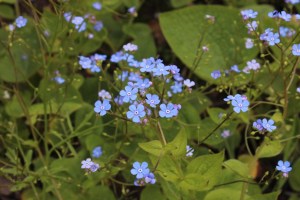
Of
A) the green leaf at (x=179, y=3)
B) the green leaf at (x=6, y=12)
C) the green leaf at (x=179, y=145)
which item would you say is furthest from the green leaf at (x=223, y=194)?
the green leaf at (x=6, y=12)

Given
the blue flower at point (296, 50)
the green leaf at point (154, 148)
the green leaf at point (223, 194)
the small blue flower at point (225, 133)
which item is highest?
the blue flower at point (296, 50)

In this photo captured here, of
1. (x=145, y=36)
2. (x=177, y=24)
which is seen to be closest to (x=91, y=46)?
(x=145, y=36)

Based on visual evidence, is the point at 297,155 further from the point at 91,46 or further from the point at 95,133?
the point at 91,46

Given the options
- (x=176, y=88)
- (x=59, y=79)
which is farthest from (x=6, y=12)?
(x=176, y=88)

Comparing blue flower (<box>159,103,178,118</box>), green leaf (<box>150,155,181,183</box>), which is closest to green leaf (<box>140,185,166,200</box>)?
green leaf (<box>150,155,181,183</box>)

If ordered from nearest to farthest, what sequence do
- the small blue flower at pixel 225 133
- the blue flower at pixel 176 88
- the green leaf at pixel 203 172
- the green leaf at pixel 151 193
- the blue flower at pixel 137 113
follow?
the blue flower at pixel 137 113 → the green leaf at pixel 203 172 → the green leaf at pixel 151 193 → the blue flower at pixel 176 88 → the small blue flower at pixel 225 133

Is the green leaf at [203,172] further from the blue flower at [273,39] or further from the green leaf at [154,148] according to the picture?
the blue flower at [273,39]

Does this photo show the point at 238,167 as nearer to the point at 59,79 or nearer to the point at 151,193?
the point at 151,193
